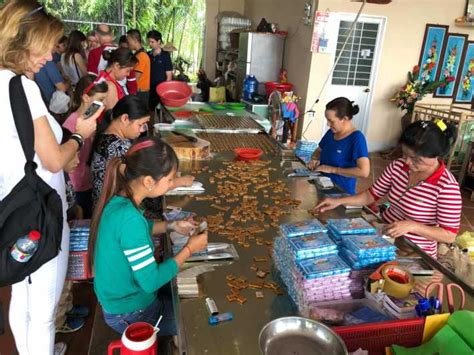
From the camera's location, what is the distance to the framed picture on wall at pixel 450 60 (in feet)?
22.5

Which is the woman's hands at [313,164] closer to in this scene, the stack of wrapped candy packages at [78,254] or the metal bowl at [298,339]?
the stack of wrapped candy packages at [78,254]

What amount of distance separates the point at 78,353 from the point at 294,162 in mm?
2040

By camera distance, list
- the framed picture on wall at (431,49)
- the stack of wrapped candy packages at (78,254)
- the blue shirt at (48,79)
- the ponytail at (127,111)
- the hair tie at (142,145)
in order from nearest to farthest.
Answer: the hair tie at (142,145) < the stack of wrapped candy packages at (78,254) < the ponytail at (127,111) < the blue shirt at (48,79) < the framed picture on wall at (431,49)

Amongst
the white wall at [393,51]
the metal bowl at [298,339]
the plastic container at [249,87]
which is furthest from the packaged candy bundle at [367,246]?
the white wall at [393,51]

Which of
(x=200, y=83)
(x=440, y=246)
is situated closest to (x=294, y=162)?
(x=440, y=246)

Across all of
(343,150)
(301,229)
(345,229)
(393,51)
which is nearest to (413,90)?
(393,51)

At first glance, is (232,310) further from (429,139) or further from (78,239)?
(429,139)

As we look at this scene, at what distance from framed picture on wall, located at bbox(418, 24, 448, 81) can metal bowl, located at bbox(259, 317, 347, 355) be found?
22.4 feet

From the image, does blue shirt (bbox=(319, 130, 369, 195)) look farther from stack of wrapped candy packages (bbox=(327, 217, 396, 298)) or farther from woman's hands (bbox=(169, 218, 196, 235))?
woman's hands (bbox=(169, 218, 196, 235))

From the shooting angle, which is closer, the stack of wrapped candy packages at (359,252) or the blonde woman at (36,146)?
the stack of wrapped candy packages at (359,252)

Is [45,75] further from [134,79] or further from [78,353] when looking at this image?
[78,353]

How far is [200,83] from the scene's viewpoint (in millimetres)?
7801

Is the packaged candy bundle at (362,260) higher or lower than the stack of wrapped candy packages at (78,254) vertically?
higher

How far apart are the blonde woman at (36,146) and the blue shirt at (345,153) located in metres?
1.84
